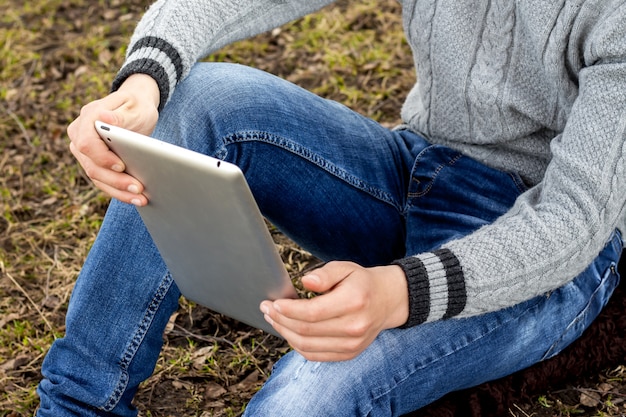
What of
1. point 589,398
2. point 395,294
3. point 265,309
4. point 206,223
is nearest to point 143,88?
point 206,223

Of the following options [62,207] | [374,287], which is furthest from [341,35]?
[374,287]

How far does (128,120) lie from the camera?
1527 millimetres

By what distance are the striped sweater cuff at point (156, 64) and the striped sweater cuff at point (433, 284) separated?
1.79ft

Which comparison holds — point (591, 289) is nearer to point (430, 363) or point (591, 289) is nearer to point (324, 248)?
point (430, 363)

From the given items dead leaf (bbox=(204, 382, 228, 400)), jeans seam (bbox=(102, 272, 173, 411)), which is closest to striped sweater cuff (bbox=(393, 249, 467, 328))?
jeans seam (bbox=(102, 272, 173, 411))

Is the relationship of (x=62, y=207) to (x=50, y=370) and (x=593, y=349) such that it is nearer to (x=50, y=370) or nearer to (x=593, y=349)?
(x=50, y=370)

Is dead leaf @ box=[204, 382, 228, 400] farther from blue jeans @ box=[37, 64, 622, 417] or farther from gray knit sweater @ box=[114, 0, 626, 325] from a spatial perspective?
gray knit sweater @ box=[114, 0, 626, 325]

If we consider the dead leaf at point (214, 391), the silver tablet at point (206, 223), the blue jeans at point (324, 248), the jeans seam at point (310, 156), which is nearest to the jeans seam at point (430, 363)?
the blue jeans at point (324, 248)

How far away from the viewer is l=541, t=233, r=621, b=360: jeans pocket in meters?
1.71

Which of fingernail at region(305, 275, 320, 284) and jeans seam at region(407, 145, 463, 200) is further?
jeans seam at region(407, 145, 463, 200)

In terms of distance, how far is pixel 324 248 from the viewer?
187 centimetres

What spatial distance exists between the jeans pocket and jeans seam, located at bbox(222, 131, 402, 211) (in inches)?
15.4

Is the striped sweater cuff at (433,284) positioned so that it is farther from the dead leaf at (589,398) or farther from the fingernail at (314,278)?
the dead leaf at (589,398)

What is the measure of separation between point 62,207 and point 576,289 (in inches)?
64.9
